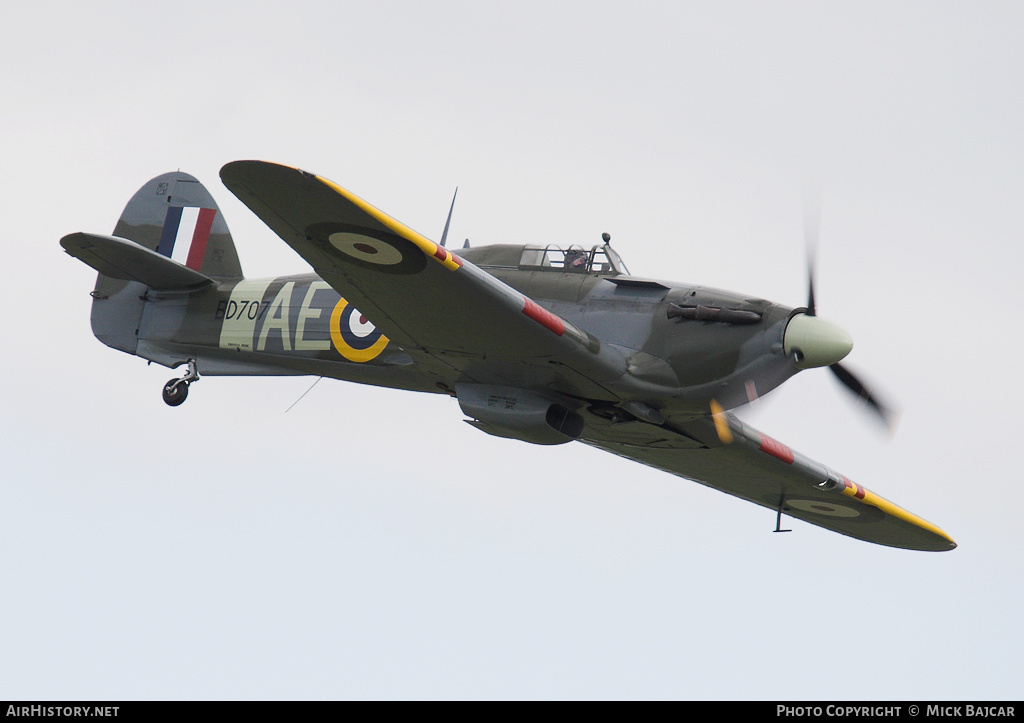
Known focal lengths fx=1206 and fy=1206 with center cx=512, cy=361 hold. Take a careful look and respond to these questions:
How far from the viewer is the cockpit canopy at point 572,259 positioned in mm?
11680

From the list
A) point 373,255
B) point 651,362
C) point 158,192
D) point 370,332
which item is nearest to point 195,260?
point 158,192

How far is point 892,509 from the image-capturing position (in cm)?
1476

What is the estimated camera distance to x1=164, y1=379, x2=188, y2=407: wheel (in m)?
13.8

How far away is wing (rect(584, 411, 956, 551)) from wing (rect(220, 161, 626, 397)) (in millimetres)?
1633

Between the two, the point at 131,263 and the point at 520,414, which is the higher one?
the point at 131,263

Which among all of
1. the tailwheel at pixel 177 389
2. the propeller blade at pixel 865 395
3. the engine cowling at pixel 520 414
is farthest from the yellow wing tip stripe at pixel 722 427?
the tailwheel at pixel 177 389

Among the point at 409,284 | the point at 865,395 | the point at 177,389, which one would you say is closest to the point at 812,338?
the point at 865,395

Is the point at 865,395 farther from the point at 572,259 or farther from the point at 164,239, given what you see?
the point at 164,239

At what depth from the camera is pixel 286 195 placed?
9.63 metres

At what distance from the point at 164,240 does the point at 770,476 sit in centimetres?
832

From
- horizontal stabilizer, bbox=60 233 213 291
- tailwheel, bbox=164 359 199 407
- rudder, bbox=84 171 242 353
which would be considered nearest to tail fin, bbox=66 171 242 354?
rudder, bbox=84 171 242 353
